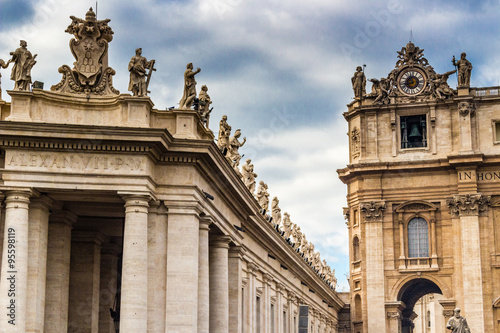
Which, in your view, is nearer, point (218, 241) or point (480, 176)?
point (218, 241)

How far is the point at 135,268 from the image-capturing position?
111 ft

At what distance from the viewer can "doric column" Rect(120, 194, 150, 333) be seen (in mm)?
33406

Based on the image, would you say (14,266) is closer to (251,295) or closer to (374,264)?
(251,295)

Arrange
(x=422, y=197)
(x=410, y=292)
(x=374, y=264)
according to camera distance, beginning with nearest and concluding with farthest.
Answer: (x=374, y=264) < (x=422, y=197) < (x=410, y=292)

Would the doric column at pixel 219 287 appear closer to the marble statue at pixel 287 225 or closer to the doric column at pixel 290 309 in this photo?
the doric column at pixel 290 309

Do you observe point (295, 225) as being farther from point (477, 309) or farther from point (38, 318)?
point (38, 318)

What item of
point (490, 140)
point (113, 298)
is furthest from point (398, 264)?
point (113, 298)

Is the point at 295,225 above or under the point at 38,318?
above

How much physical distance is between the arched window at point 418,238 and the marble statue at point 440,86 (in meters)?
11.2

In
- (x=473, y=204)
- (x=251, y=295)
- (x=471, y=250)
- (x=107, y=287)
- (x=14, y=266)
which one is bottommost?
(x=14, y=266)

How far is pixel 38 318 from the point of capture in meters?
33.8

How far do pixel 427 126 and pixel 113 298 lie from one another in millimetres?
47457

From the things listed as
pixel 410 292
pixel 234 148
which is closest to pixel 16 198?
pixel 234 148

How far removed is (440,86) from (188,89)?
166ft
